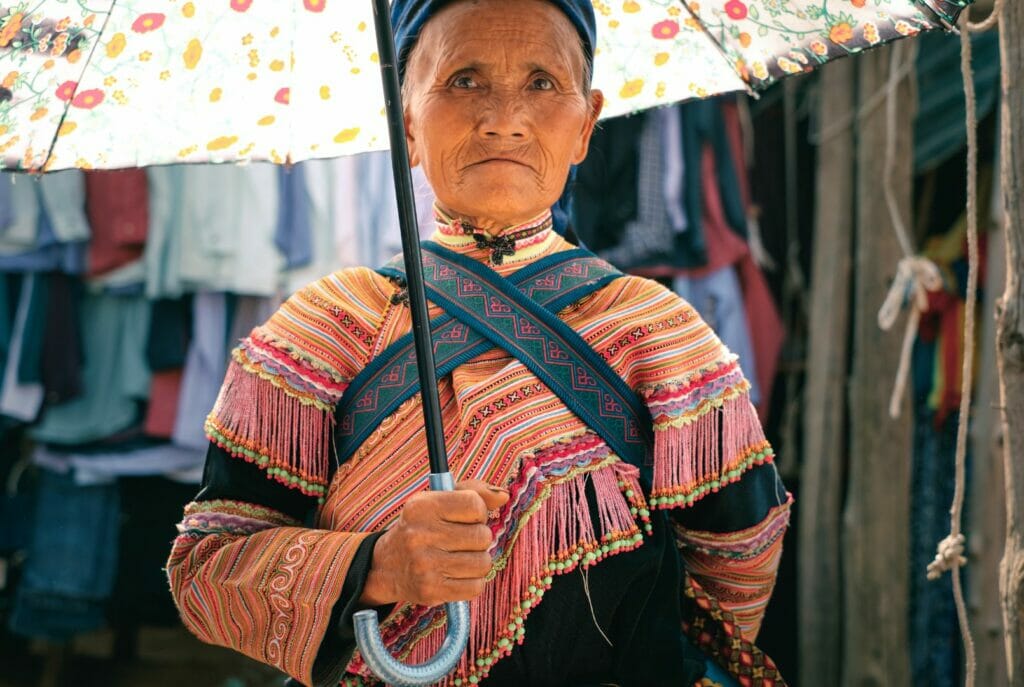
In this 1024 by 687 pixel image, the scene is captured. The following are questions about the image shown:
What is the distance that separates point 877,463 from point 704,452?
258 cm

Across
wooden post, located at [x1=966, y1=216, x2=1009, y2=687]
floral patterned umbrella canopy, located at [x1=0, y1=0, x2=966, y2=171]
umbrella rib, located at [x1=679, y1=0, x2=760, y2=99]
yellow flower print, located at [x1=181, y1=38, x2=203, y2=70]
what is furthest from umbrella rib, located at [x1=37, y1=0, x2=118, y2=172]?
wooden post, located at [x1=966, y1=216, x2=1009, y2=687]

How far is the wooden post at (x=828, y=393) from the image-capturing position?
4758 mm

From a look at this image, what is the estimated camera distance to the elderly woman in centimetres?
183

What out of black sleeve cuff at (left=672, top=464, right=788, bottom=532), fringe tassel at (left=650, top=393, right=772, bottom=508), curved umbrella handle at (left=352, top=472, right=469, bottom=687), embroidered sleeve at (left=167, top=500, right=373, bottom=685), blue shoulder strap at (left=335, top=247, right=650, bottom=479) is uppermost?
blue shoulder strap at (left=335, top=247, right=650, bottom=479)

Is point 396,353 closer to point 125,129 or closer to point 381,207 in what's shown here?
point 125,129

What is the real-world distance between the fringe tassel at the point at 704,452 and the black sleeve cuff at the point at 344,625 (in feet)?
1.63

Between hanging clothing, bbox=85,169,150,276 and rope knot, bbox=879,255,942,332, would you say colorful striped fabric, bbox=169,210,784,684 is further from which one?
hanging clothing, bbox=85,169,150,276

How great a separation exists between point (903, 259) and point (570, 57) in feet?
8.91

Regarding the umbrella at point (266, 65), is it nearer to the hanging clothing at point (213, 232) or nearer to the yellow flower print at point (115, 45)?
the yellow flower print at point (115, 45)

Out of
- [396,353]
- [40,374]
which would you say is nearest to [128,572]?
[40,374]

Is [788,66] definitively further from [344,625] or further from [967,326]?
[344,625]

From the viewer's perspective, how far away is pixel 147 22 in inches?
82.0

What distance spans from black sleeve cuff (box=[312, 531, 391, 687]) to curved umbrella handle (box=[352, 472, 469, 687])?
70 millimetres

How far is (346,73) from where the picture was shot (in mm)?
2266
